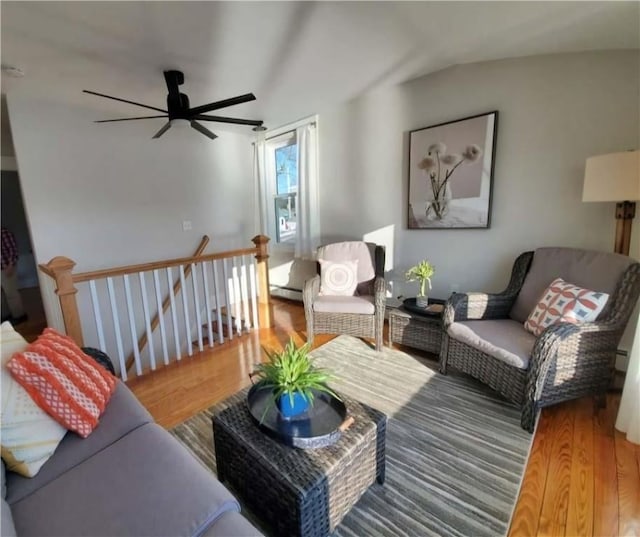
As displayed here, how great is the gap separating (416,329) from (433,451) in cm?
104

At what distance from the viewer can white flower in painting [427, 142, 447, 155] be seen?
2.68 meters

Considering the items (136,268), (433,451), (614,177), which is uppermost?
(614,177)

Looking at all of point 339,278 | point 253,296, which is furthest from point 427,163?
point 253,296

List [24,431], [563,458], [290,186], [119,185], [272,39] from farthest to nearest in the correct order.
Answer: [290,186], [119,185], [272,39], [563,458], [24,431]

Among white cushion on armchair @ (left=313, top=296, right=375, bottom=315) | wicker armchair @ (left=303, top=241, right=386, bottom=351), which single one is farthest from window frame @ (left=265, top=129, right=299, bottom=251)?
white cushion on armchair @ (left=313, top=296, right=375, bottom=315)

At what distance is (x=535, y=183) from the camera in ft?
7.64

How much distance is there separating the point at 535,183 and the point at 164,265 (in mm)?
2981

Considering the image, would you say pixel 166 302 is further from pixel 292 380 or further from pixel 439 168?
pixel 439 168

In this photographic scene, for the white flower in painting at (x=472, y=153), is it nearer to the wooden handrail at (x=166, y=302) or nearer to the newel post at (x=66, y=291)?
the wooden handrail at (x=166, y=302)

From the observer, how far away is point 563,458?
1484 millimetres

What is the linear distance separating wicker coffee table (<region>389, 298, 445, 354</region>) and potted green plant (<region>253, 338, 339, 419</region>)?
4.62 ft

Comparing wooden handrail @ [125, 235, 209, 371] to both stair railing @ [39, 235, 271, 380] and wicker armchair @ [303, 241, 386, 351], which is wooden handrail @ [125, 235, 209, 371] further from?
wicker armchair @ [303, 241, 386, 351]

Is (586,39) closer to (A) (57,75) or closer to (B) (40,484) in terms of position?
(B) (40,484)

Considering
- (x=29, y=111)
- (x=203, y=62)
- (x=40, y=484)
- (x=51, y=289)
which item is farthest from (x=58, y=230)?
(x=40, y=484)
